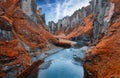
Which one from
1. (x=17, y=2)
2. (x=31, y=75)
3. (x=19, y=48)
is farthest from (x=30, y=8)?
(x=31, y=75)

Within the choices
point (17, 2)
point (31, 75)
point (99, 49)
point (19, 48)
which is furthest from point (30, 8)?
point (99, 49)

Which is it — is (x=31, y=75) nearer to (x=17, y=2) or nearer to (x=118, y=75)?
(x=118, y=75)

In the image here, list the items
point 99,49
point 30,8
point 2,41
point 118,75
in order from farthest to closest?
1. point 30,8
2. point 2,41
3. point 99,49
4. point 118,75

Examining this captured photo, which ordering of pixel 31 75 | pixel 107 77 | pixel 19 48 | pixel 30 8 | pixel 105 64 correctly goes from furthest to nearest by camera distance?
1. pixel 30 8
2. pixel 19 48
3. pixel 31 75
4. pixel 105 64
5. pixel 107 77

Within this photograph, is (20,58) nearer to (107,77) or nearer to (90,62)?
(90,62)

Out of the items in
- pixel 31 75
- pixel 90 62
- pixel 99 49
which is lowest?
pixel 31 75

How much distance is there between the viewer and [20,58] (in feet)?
151

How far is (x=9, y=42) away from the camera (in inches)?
1900

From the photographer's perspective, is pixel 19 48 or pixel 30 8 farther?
pixel 30 8

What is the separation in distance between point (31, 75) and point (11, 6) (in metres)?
Answer: 43.6

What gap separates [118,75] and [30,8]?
71.8 metres

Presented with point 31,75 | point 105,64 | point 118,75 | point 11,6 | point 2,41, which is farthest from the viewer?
point 11,6

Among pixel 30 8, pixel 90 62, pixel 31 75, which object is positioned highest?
pixel 30 8

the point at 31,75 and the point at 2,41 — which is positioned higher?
the point at 2,41
